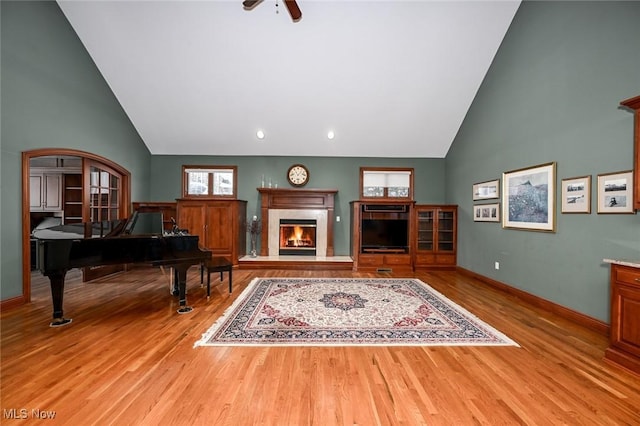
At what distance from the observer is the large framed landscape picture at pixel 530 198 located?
11.6ft

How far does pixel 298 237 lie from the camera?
21.7 feet

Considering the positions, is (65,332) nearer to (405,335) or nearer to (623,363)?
(405,335)

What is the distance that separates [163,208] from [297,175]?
330 centimetres

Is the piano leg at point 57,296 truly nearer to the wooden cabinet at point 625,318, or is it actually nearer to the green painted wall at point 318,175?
the green painted wall at point 318,175

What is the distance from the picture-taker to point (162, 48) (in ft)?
14.7

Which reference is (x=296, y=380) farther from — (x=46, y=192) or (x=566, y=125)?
(x=46, y=192)

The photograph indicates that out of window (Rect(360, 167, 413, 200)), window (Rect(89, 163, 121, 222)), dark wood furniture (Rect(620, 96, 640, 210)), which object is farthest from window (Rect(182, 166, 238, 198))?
dark wood furniture (Rect(620, 96, 640, 210))

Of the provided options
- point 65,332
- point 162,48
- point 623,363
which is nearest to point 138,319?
point 65,332

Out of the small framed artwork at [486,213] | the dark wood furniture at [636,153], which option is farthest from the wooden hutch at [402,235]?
the dark wood furniture at [636,153]

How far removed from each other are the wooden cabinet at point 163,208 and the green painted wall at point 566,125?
6.71 meters

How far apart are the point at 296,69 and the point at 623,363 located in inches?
218

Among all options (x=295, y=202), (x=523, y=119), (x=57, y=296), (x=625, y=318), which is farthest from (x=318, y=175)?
(x=625, y=318)

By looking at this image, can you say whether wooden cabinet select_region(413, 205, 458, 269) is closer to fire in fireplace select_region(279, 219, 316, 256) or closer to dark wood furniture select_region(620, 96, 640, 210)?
fire in fireplace select_region(279, 219, 316, 256)

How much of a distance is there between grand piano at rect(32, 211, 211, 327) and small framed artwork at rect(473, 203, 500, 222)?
4795 mm
